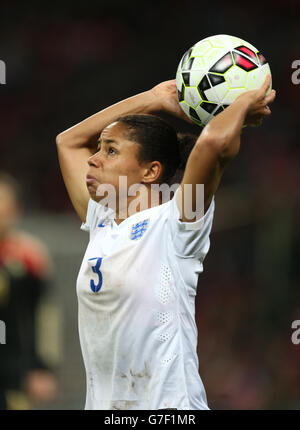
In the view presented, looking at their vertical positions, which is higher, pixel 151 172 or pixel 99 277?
pixel 151 172

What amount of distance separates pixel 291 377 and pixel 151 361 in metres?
5.27

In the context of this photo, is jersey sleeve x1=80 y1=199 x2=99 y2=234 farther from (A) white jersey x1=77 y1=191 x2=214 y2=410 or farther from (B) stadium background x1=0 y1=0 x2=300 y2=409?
(B) stadium background x1=0 y1=0 x2=300 y2=409

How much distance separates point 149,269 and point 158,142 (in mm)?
611

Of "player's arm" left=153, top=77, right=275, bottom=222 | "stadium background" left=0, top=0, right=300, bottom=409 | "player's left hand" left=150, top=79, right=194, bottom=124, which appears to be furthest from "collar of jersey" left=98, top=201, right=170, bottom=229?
"stadium background" left=0, top=0, right=300, bottom=409

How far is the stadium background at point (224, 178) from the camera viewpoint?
314 inches

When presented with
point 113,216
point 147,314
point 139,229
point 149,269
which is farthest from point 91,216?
point 147,314

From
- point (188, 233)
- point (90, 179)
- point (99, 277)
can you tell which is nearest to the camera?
point (188, 233)

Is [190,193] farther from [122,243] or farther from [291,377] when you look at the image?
[291,377]

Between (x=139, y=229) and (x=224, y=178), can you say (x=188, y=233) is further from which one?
(x=224, y=178)

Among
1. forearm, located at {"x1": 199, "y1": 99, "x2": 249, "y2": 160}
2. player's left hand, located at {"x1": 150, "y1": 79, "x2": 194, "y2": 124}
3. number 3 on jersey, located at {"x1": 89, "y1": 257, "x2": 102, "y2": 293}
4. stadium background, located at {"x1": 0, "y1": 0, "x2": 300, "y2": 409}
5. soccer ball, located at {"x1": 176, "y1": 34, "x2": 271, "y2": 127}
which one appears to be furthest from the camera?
stadium background, located at {"x1": 0, "y1": 0, "x2": 300, "y2": 409}

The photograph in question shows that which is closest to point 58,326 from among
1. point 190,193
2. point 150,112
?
point 150,112

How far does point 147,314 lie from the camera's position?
309cm

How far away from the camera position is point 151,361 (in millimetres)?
3094

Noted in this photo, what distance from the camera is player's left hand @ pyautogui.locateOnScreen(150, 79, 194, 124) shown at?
3682 millimetres
